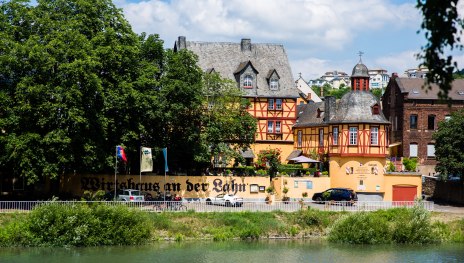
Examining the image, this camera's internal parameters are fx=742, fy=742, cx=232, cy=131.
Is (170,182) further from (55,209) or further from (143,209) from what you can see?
(55,209)

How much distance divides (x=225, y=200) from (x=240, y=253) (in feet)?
41.1

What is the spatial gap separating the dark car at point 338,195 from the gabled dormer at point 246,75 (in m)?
17.3

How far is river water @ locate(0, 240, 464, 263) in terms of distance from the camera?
38094mm

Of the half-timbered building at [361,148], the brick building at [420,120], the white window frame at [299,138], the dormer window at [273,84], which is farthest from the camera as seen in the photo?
the brick building at [420,120]

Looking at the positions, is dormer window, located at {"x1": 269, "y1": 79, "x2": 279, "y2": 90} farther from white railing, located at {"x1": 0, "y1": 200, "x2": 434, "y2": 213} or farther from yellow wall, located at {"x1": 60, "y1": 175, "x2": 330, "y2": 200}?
white railing, located at {"x1": 0, "y1": 200, "x2": 434, "y2": 213}

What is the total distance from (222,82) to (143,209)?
1594 cm

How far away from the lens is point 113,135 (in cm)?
5062

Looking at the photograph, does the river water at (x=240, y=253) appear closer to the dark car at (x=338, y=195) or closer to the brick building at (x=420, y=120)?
the dark car at (x=338, y=195)

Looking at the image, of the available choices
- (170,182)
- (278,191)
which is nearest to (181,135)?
(170,182)

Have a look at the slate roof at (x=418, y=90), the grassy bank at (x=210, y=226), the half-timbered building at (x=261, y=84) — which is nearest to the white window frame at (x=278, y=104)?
the half-timbered building at (x=261, y=84)

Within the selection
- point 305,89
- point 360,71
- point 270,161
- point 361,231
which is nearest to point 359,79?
point 360,71

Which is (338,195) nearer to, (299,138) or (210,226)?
(210,226)

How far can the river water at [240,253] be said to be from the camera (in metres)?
38.1

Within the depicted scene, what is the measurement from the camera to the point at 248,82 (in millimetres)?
69875
